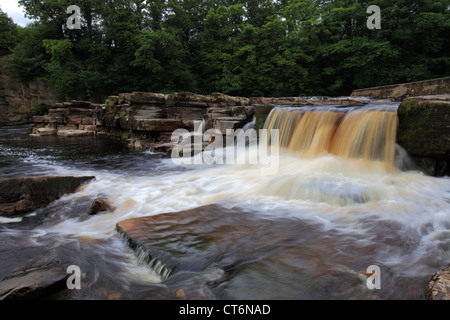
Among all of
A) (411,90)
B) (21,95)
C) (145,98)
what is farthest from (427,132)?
(21,95)

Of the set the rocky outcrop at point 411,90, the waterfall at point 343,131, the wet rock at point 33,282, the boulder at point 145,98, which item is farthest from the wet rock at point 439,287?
the boulder at point 145,98

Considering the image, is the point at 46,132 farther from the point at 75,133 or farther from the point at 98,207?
the point at 98,207

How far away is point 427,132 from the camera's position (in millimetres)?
5164

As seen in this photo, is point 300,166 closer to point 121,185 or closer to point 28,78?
point 121,185

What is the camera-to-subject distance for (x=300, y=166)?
6262 millimetres

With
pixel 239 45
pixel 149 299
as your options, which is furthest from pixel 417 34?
pixel 149 299

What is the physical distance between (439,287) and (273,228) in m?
1.65

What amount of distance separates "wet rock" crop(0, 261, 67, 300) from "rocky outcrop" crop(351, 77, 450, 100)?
1218 cm

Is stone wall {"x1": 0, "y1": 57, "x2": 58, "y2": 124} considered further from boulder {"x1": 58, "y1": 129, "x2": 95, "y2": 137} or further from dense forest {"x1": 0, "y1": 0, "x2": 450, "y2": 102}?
boulder {"x1": 58, "y1": 129, "x2": 95, "y2": 137}

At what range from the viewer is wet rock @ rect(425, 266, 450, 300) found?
71.6 inches

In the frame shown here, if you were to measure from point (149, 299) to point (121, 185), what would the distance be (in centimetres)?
384

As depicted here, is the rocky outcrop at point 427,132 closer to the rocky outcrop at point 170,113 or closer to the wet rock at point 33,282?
the rocky outcrop at point 170,113

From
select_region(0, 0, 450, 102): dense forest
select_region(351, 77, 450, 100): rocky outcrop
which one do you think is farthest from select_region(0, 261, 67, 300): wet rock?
select_region(0, 0, 450, 102): dense forest
